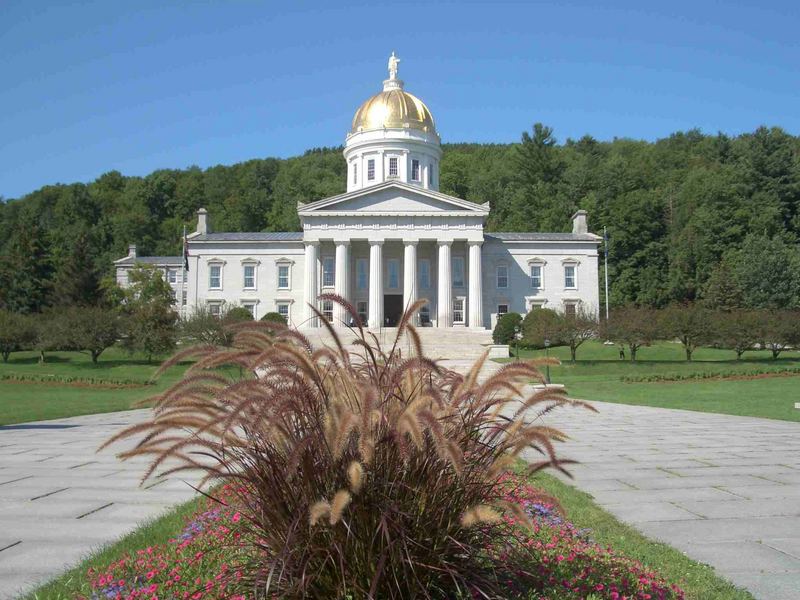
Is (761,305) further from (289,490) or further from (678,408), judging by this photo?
(289,490)

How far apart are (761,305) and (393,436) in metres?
69.7

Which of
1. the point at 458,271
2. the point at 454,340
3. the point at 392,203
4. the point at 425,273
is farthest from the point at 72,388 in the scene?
the point at 458,271

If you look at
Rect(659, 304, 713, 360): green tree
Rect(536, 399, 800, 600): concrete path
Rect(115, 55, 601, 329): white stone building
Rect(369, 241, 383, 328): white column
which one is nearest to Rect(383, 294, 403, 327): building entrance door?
Rect(115, 55, 601, 329): white stone building

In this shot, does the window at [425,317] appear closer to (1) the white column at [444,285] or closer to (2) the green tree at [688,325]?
(1) the white column at [444,285]

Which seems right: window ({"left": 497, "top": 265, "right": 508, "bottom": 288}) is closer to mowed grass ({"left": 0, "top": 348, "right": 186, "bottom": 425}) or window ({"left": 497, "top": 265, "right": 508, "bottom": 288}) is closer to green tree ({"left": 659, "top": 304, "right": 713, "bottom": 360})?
green tree ({"left": 659, "top": 304, "right": 713, "bottom": 360})

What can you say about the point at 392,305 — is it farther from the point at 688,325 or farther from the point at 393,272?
the point at 688,325

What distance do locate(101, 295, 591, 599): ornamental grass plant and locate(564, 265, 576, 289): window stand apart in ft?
200

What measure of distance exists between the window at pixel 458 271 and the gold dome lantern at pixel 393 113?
46.3 ft

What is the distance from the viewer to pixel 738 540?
6219mm

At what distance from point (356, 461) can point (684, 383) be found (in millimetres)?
31191

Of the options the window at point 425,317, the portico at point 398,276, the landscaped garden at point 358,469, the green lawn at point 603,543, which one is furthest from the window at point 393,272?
the landscaped garden at point 358,469

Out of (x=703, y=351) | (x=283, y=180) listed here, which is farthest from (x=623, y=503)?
(x=283, y=180)

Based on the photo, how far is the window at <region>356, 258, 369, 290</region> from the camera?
61562mm

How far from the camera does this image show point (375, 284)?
5694 cm
